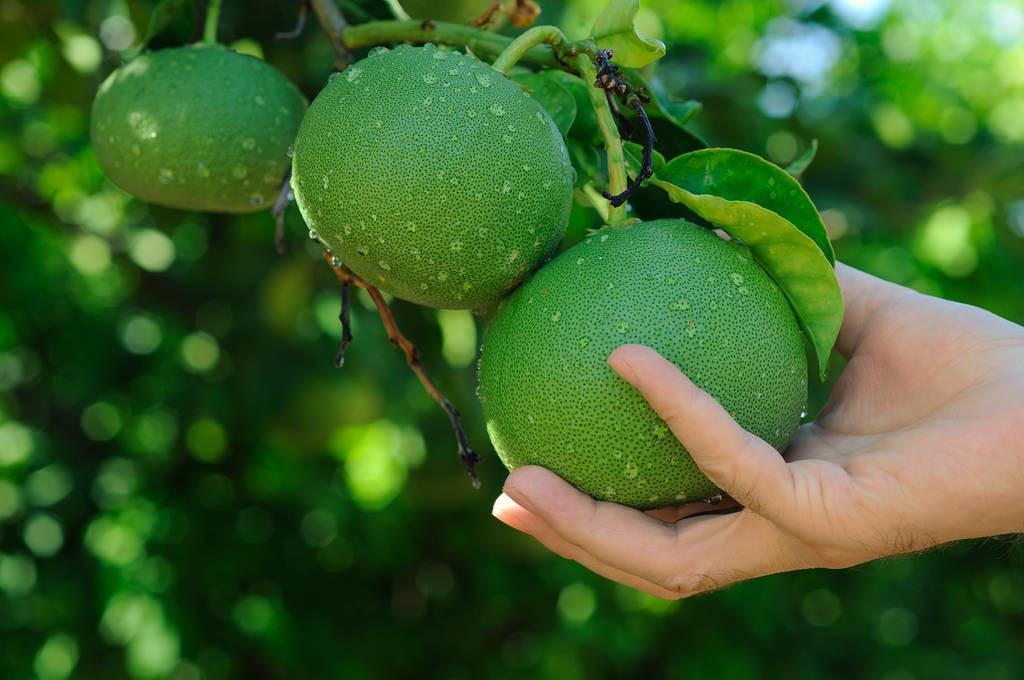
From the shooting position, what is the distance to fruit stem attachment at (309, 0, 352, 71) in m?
1.13

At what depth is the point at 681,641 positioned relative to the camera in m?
2.45

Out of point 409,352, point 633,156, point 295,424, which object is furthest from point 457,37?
point 295,424

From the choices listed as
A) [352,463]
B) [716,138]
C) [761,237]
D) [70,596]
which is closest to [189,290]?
[352,463]

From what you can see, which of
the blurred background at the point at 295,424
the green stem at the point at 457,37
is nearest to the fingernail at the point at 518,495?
the green stem at the point at 457,37

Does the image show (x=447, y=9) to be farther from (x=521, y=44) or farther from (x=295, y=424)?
(x=295, y=424)

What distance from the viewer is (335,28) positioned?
1.15 metres

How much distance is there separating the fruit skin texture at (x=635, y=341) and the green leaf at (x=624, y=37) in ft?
0.58

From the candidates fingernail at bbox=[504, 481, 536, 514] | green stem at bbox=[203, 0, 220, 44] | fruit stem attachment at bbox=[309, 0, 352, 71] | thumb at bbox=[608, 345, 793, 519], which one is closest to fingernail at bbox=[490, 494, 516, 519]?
fingernail at bbox=[504, 481, 536, 514]

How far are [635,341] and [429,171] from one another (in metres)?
0.25

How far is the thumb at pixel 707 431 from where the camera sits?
0.77 meters

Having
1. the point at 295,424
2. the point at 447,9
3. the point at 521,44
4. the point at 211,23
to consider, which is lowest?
the point at 295,424

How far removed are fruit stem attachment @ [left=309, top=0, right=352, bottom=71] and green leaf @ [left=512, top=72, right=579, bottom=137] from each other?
0.83 ft

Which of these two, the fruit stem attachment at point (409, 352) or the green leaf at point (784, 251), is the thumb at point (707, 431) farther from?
the fruit stem attachment at point (409, 352)

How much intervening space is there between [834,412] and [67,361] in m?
2.05
